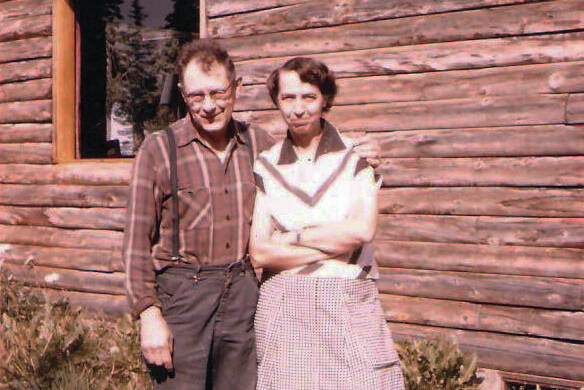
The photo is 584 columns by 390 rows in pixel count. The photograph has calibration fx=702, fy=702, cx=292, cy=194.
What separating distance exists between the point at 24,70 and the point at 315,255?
554cm

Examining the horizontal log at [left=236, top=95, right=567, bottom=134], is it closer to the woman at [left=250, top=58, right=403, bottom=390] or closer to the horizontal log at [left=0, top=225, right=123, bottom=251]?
the horizontal log at [left=0, top=225, right=123, bottom=251]

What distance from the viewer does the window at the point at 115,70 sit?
6766mm

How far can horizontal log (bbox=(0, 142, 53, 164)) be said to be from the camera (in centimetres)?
684

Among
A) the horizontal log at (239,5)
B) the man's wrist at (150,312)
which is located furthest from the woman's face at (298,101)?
the horizontal log at (239,5)

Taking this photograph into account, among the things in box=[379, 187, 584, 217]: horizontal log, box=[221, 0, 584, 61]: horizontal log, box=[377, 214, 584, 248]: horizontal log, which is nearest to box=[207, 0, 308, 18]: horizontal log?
box=[221, 0, 584, 61]: horizontal log

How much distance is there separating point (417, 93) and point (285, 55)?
1161 mm

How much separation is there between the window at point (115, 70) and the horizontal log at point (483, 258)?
2.86 m

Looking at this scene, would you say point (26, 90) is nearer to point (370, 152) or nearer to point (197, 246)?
point (197, 246)

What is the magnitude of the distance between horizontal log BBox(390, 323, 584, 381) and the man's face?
2.84m

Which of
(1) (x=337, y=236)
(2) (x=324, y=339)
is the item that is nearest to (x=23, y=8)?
(1) (x=337, y=236)

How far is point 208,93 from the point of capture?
244 cm

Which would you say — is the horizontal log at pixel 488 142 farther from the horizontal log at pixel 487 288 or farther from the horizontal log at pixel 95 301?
the horizontal log at pixel 95 301

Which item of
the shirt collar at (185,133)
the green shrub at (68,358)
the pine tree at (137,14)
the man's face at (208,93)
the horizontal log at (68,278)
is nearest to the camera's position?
the man's face at (208,93)

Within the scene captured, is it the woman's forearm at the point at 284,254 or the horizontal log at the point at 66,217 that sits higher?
the woman's forearm at the point at 284,254
